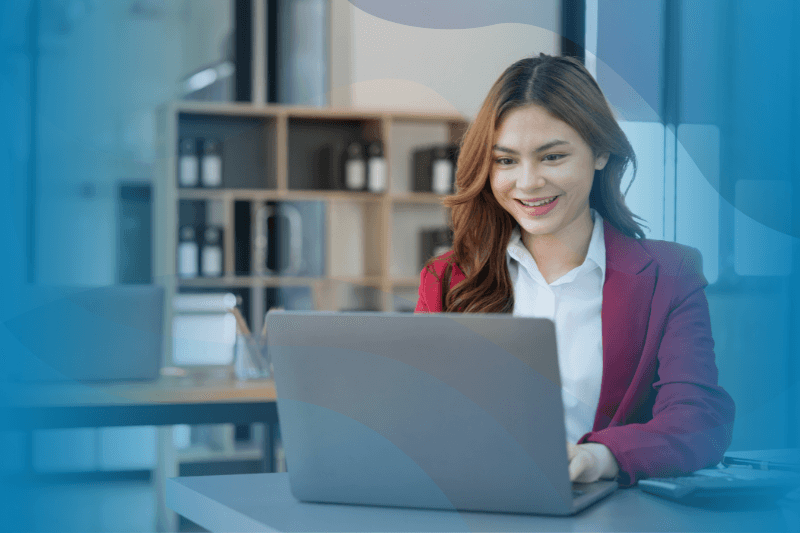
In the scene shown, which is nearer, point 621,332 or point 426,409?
point 426,409

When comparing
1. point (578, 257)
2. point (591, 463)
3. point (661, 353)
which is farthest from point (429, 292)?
point (591, 463)

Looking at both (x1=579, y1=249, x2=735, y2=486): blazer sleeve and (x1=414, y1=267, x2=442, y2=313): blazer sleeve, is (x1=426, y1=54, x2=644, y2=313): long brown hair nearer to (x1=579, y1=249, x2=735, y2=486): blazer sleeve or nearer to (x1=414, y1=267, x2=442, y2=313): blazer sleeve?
(x1=414, y1=267, x2=442, y2=313): blazer sleeve

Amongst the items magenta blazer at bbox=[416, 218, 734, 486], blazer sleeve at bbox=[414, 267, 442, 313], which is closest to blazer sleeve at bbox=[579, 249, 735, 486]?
magenta blazer at bbox=[416, 218, 734, 486]

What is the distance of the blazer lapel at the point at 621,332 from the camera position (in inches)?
47.4

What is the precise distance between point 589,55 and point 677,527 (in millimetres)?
1804

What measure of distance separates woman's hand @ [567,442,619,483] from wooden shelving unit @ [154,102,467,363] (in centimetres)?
295

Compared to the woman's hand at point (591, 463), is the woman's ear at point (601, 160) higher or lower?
higher

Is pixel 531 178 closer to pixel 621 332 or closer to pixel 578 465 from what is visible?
pixel 621 332

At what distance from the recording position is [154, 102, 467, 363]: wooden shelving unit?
12.3 feet

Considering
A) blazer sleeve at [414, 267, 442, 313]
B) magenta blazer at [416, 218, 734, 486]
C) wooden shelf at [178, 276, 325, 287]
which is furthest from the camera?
wooden shelf at [178, 276, 325, 287]

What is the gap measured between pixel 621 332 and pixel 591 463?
1.20 feet

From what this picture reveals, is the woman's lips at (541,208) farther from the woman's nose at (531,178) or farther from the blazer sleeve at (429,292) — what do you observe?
the blazer sleeve at (429,292)

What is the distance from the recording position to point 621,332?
121 centimetres

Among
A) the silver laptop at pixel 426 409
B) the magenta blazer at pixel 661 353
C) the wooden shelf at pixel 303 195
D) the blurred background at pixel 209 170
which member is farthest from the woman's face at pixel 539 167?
the wooden shelf at pixel 303 195
